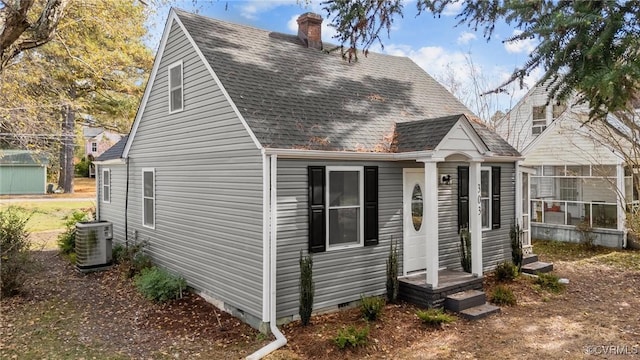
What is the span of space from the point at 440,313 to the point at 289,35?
788 centimetres

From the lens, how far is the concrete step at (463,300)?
7652 mm

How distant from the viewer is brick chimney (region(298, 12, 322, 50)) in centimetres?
1121

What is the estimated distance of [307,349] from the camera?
20.5 feet

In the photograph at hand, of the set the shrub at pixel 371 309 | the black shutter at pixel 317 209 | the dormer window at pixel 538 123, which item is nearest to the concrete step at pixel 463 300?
the shrub at pixel 371 309

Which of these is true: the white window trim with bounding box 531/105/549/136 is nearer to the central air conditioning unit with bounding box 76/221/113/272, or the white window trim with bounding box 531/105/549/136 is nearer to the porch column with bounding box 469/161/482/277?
the porch column with bounding box 469/161/482/277

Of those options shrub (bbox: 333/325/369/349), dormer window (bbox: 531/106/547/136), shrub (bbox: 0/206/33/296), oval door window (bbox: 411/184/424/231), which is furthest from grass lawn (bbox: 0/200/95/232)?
dormer window (bbox: 531/106/547/136)

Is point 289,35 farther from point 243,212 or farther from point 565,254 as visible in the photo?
point 565,254

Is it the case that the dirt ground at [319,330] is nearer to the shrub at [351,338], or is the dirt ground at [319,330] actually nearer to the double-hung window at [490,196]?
the shrub at [351,338]

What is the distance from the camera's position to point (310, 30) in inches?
442

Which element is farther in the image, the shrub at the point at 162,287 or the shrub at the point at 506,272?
the shrub at the point at 506,272

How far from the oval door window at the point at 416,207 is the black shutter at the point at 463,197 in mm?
1205

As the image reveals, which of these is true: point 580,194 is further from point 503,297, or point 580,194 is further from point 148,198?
point 148,198

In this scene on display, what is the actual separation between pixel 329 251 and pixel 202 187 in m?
3.07

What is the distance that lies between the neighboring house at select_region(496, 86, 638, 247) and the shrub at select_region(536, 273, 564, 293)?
5.23 m
